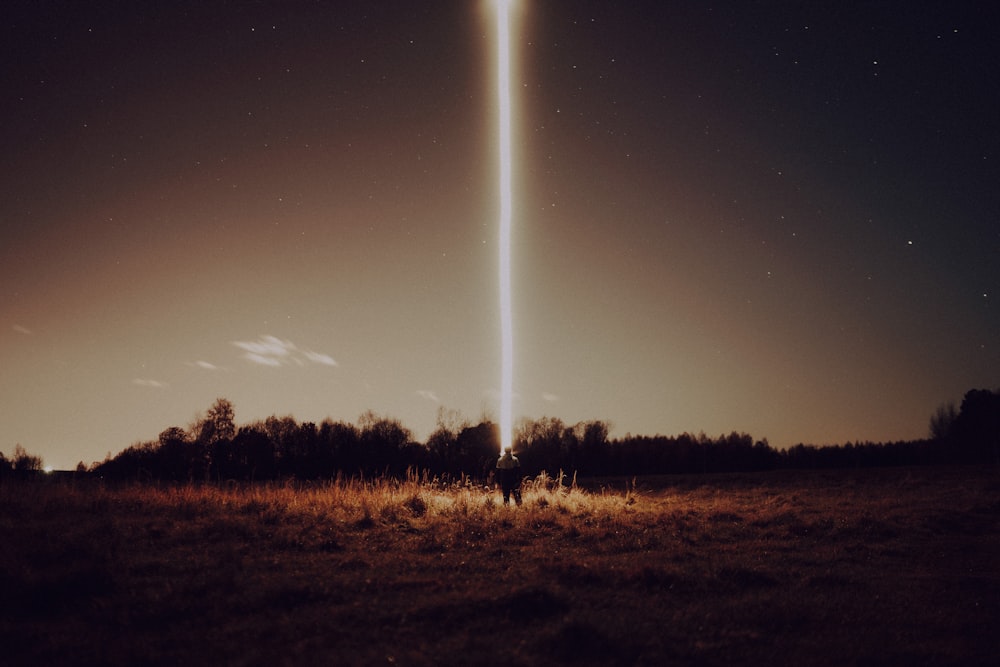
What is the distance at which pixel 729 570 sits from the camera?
7824 millimetres

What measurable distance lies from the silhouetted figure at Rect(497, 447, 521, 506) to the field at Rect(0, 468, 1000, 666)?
2647mm

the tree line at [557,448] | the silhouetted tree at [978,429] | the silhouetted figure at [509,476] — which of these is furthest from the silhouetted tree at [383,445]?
the silhouetted tree at [978,429]

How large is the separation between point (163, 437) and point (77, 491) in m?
56.4

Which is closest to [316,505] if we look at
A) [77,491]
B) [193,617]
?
[77,491]

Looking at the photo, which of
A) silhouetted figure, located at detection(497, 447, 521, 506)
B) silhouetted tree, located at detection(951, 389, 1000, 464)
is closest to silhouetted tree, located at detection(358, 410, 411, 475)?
silhouetted figure, located at detection(497, 447, 521, 506)

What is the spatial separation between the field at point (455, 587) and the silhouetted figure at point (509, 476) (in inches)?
104

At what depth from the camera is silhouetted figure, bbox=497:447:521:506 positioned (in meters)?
15.8

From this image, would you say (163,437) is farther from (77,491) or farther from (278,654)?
(278,654)

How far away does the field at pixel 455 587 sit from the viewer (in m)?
4.81

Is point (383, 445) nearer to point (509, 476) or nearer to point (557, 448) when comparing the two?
point (557, 448)

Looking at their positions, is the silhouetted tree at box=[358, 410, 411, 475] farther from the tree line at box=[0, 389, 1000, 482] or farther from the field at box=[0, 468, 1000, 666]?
the field at box=[0, 468, 1000, 666]

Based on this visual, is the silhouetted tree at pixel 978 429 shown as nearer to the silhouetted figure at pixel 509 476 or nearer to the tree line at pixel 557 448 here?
the tree line at pixel 557 448

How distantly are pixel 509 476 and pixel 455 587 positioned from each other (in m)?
9.22

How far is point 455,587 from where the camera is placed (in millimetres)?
6645
